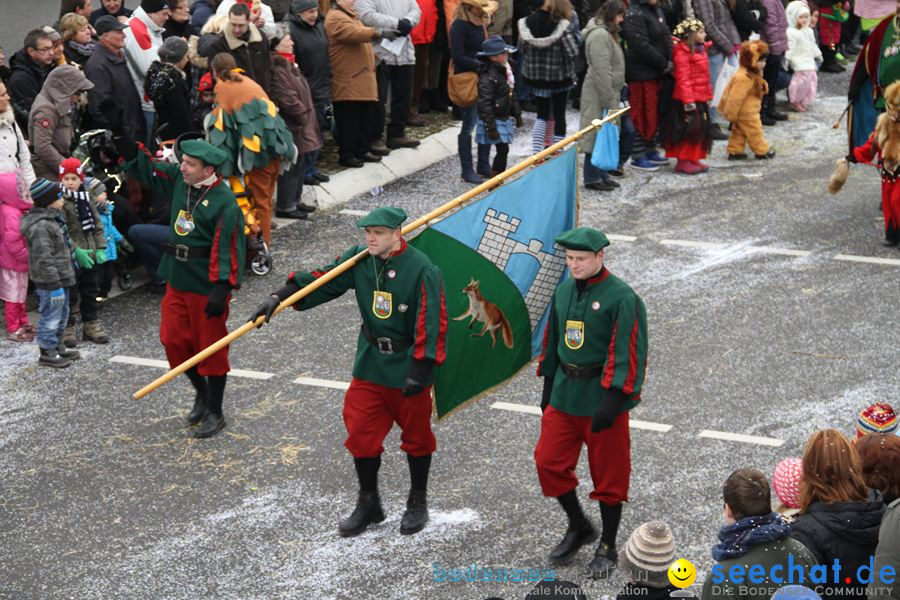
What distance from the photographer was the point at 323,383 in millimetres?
9406

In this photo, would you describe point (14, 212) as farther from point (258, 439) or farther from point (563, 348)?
point (563, 348)

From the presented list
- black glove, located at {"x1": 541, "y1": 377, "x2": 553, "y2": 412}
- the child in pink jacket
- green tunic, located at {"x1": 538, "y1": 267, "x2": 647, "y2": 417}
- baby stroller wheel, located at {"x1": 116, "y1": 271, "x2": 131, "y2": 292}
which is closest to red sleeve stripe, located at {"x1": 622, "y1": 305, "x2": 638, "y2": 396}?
green tunic, located at {"x1": 538, "y1": 267, "x2": 647, "y2": 417}

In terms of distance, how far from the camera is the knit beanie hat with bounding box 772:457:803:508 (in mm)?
5988

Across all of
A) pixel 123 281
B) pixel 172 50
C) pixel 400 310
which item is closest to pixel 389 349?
pixel 400 310

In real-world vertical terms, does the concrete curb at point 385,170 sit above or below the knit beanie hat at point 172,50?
below

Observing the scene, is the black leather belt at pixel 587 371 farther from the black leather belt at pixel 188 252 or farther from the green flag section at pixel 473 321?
the black leather belt at pixel 188 252

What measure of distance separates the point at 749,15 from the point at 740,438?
30.3ft

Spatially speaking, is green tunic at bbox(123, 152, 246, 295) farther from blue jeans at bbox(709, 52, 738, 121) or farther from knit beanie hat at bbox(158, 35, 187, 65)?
blue jeans at bbox(709, 52, 738, 121)

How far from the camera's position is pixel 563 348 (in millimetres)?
6930

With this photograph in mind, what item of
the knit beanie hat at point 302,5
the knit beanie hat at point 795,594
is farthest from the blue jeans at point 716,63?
the knit beanie hat at point 795,594

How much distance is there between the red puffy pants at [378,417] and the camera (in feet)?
24.1

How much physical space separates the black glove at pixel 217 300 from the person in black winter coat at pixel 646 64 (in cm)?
719

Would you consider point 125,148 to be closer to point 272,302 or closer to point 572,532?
point 272,302

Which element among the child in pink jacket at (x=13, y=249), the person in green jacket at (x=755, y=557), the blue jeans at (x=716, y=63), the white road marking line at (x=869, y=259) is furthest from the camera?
the blue jeans at (x=716, y=63)
